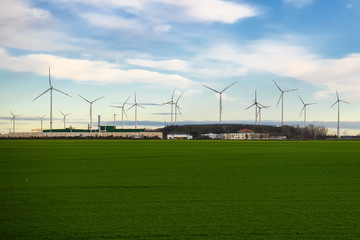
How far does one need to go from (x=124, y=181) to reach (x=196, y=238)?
9042mm

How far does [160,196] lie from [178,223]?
350 centimetres

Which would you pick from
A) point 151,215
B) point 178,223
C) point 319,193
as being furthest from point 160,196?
point 319,193

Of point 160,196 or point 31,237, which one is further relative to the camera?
point 160,196

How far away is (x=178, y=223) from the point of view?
355 inches

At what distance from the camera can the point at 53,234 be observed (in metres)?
8.27

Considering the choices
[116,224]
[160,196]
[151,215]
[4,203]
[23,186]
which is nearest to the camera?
[116,224]

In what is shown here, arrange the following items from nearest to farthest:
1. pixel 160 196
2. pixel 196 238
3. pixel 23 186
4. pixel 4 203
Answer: pixel 196 238, pixel 4 203, pixel 160 196, pixel 23 186

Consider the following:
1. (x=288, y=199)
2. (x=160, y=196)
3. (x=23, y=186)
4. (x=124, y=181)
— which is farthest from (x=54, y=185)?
(x=288, y=199)

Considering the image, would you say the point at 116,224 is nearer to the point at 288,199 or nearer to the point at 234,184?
the point at 288,199

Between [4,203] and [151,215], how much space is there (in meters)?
4.80

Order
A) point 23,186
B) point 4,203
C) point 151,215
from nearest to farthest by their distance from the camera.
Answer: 1. point 151,215
2. point 4,203
3. point 23,186

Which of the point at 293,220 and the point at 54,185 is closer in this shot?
the point at 293,220

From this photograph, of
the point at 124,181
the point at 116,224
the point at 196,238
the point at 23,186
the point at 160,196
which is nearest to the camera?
the point at 196,238

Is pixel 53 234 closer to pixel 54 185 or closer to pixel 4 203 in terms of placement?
pixel 4 203
